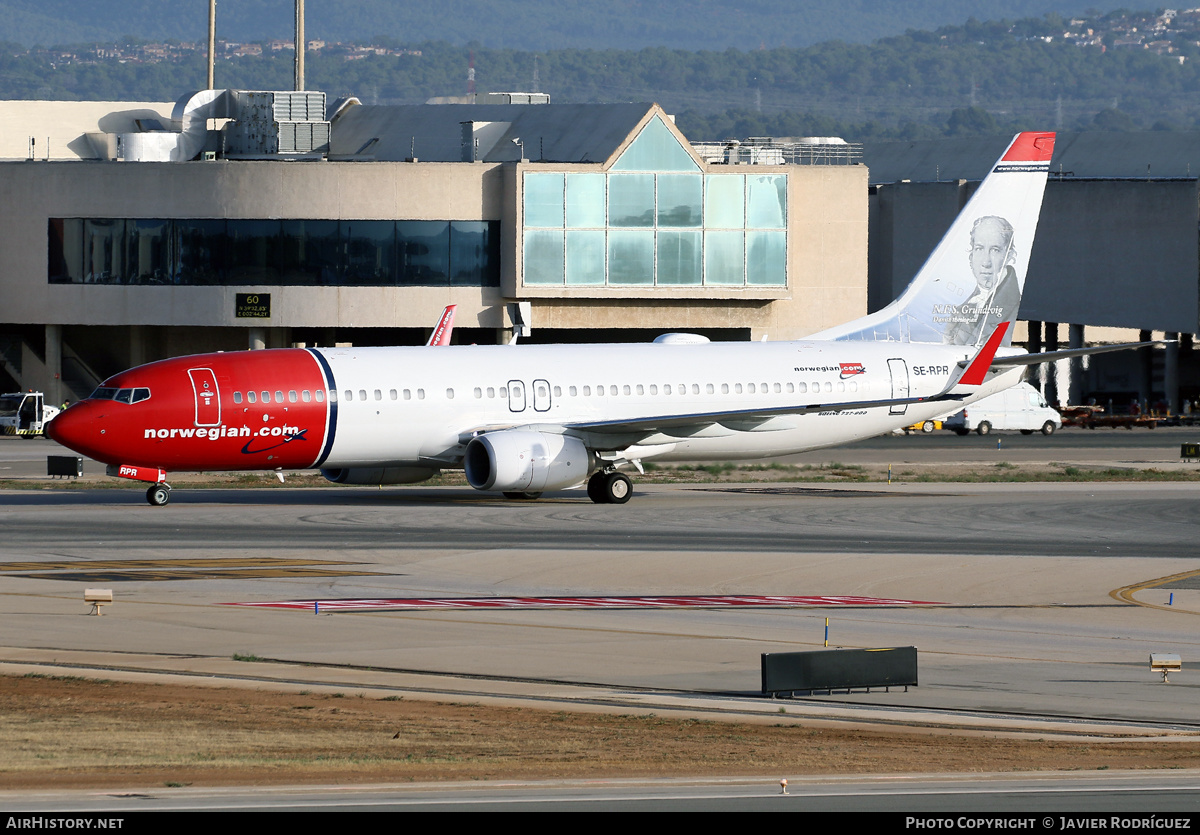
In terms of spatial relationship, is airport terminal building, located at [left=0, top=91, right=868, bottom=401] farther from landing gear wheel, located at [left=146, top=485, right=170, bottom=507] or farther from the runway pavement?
landing gear wheel, located at [left=146, top=485, right=170, bottom=507]

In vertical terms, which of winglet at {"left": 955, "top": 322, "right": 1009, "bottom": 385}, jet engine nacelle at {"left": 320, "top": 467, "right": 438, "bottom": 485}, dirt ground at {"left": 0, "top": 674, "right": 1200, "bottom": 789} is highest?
winglet at {"left": 955, "top": 322, "right": 1009, "bottom": 385}

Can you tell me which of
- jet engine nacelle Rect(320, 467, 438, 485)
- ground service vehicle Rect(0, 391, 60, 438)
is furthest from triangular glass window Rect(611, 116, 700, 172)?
jet engine nacelle Rect(320, 467, 438, 485)

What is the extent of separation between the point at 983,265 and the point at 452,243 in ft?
135

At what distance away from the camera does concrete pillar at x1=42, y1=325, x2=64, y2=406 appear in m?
95.5

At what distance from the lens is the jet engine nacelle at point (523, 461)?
4456 centimetres

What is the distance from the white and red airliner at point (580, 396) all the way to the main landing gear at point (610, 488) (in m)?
0.07

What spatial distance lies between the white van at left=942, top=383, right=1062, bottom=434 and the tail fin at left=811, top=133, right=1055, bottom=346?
34.1 m

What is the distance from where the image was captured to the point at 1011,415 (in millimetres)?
90125

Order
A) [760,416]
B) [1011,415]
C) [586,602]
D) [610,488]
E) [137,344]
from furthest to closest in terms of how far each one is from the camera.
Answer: [137,344] → [1011,415] → [760,416] → [610,488] → [586,602]

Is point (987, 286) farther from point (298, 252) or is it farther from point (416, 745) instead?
point (298, 252)

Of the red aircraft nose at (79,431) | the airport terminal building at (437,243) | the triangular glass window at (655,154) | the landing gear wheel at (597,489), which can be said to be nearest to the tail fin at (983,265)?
the landing gear wheel at (597,489)

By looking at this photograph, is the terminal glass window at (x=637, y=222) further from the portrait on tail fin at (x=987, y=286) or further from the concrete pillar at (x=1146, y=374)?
the concrete pillar at (x=1146, y=374)

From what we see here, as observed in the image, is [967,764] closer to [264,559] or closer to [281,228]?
[264,559]

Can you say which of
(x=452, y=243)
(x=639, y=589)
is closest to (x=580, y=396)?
(x=639, y=589)
